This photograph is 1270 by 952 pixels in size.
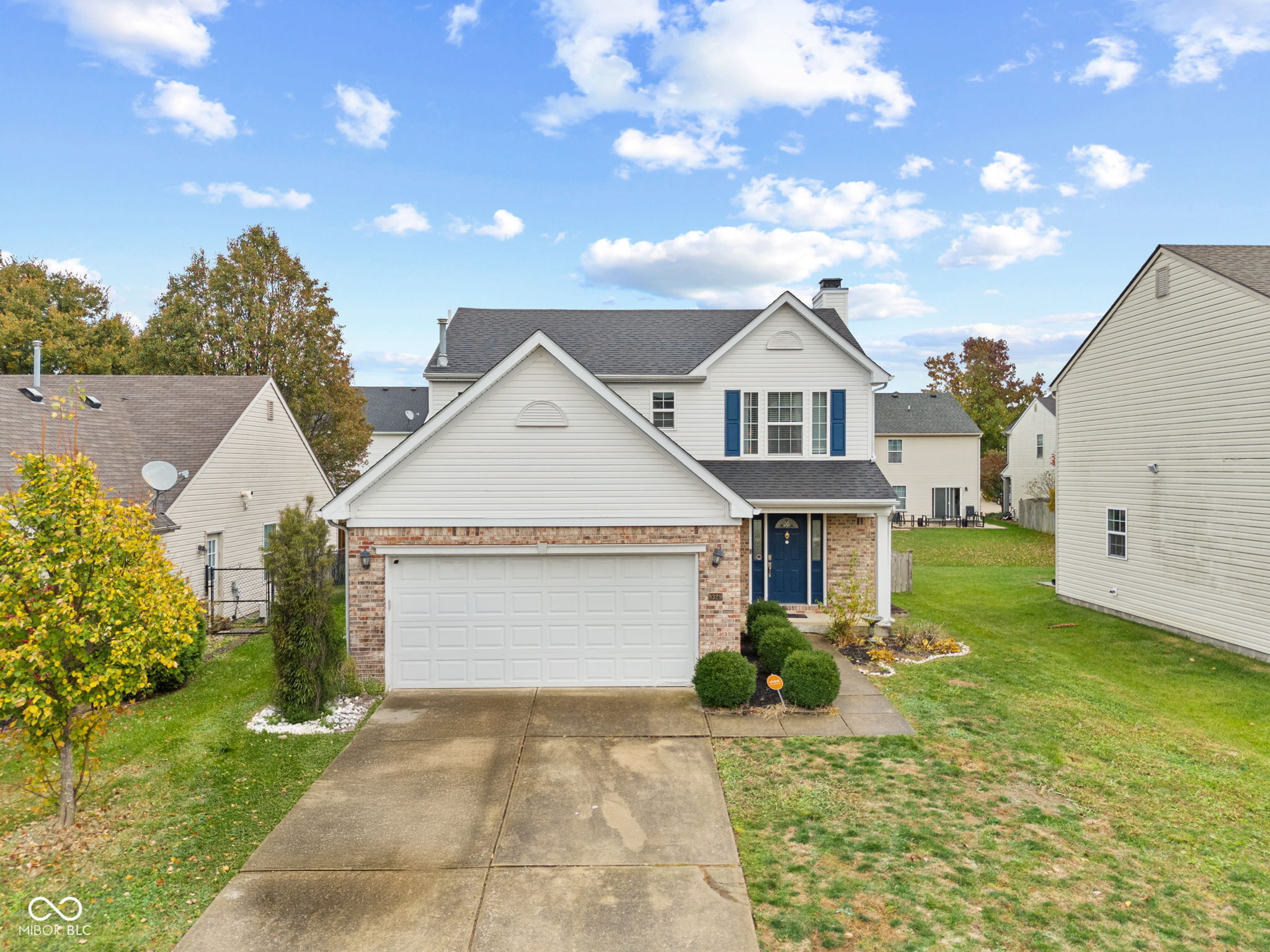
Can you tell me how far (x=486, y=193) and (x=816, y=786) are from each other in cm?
1967

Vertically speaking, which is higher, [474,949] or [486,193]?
[486,193]

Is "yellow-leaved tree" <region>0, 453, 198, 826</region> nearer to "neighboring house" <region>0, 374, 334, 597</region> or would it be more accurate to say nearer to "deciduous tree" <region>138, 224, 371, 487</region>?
"neighboring house" <region>0, 374, 334, 597</region>

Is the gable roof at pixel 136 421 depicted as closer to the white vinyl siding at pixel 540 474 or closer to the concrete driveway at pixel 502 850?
the white vinyl siding at pixel 540 474

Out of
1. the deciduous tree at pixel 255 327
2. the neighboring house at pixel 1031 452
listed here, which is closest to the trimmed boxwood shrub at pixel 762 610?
the deciduous tree at pixel 255 327

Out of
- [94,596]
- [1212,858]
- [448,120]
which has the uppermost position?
[448,120]

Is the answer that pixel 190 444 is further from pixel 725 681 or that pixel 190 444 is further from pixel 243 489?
pixel 725 681

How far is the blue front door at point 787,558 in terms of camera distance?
15867 millimetres

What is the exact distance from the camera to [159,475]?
13.1 meters

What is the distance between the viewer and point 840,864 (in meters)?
5.97

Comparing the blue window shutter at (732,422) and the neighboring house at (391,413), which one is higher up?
the neighboring house at (391,413)

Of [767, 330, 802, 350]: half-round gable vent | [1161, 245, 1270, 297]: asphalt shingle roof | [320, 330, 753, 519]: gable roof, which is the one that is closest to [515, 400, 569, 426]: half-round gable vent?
[320, 330, 753, 519]: gable roof

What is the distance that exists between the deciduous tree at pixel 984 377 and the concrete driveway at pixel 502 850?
56.9 meters

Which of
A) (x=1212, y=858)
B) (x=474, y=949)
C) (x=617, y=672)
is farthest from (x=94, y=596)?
(x=1212, y=858)

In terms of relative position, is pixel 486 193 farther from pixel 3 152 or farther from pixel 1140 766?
pixel 1140 766
